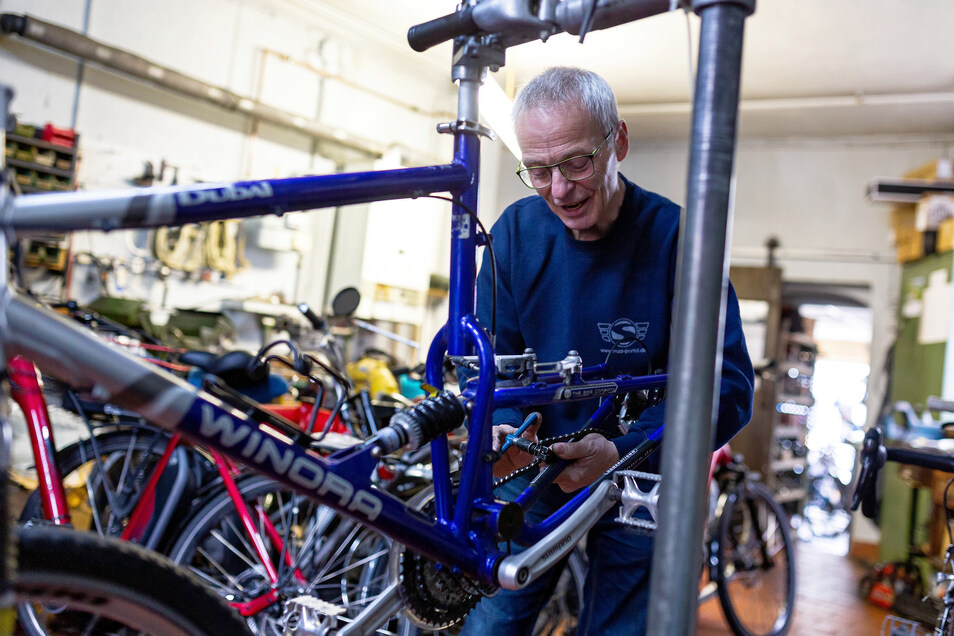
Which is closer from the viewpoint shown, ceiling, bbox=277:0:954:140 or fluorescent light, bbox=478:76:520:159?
fluorescent light, bbox=478:76:520:159

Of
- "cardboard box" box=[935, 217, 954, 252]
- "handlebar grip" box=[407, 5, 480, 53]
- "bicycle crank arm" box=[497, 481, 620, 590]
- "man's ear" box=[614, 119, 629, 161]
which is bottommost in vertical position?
"bicycle crank arm" box=[497, 481, 620, 590]

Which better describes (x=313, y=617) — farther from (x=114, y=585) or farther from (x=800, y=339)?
(x=800, y=339)

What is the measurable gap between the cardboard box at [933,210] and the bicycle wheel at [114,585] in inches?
233

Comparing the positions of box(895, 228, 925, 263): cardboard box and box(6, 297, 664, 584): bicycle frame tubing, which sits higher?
box(895, 228, 925, 263): cardboard box

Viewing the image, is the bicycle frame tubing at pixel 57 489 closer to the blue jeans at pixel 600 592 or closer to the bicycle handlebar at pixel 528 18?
the blue jeans at pixel 600 592

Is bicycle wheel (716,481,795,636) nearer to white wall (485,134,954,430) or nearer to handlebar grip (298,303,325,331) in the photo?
handlebar grip (298,303,325,331)

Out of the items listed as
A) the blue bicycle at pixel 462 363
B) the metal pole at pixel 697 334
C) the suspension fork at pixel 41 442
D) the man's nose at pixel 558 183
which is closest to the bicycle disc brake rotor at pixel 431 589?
the blue bicycle at pixel 462 363

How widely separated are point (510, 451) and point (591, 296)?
363 millimetres

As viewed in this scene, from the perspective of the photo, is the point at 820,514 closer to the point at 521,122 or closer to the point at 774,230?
the point at 774,230

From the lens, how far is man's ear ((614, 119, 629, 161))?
1.31 metres

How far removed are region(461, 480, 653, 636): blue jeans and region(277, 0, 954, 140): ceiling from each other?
3.38m

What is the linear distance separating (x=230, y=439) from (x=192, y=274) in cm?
467

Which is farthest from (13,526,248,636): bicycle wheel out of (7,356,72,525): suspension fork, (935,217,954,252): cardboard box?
(935,217,954,252): cardboard box

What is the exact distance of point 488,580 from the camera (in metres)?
0.92
